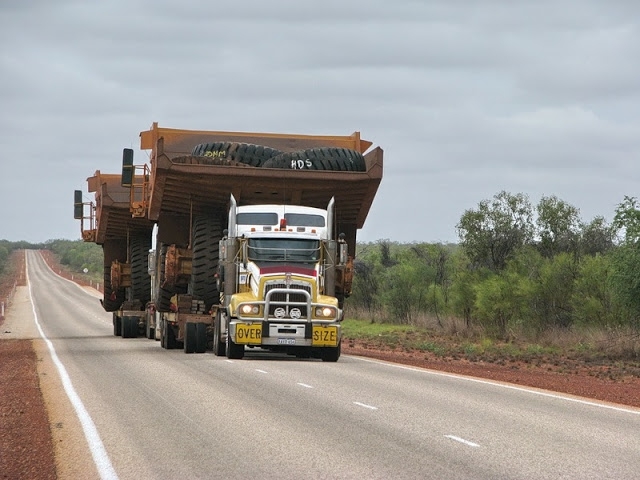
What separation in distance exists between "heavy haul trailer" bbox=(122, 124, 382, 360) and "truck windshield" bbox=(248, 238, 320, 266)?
0.14 feet

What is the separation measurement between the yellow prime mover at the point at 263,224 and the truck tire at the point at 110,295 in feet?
45.0

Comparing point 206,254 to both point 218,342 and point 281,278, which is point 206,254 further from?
point 281,278

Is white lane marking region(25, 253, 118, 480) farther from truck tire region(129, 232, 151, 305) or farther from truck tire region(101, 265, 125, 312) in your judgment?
truck tire region(101, 265, 125, 312)

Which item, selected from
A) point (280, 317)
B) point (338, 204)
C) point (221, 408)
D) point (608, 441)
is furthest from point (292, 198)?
point (608, 441)

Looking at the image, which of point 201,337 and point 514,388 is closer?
point 514,388

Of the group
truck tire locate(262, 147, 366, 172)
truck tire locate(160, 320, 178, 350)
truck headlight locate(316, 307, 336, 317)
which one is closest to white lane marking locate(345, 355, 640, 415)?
truck headlight locate(316, 307, 336, 317)

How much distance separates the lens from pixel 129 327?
39469mm

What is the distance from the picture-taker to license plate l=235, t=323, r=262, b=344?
23.6 metres

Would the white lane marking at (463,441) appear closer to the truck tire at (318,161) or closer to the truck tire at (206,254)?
the truck tire at (318,161)

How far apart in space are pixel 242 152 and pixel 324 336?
14.6 feet

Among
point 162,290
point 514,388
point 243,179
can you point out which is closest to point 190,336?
point 162,290

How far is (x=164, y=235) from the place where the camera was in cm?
2811

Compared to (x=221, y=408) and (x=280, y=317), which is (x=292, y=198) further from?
(x=221, y=408)

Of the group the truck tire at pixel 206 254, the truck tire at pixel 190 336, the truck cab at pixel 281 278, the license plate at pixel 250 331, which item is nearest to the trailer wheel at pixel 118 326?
the truck tire at pixel 190 336
